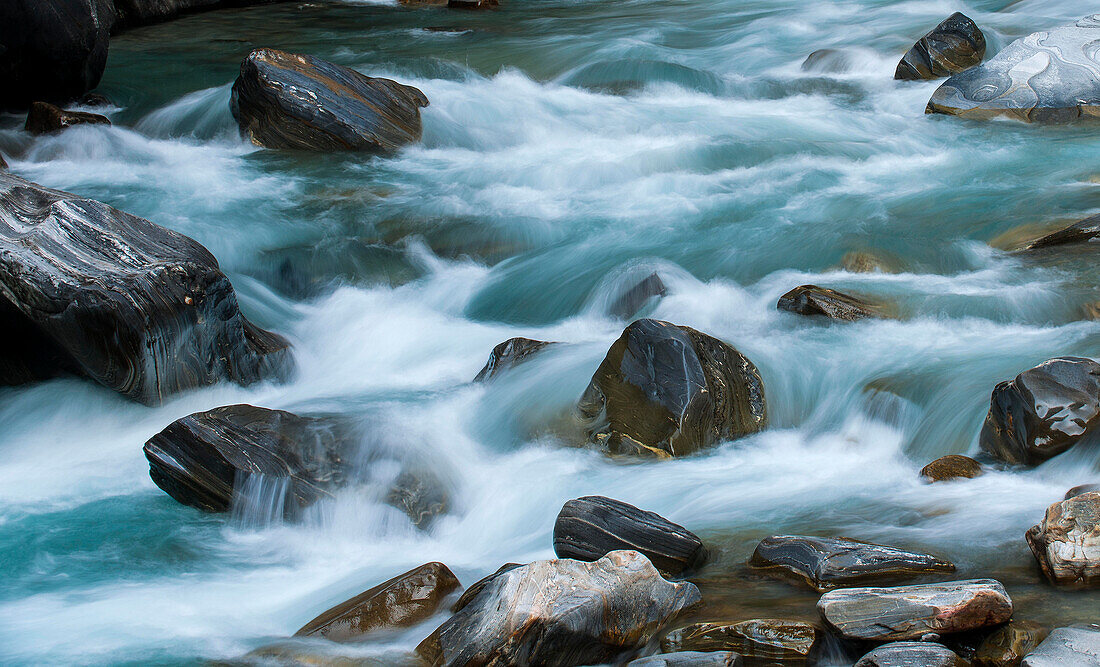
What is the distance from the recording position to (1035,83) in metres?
9.10

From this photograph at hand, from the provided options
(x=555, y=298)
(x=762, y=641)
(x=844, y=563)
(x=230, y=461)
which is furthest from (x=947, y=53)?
(x=762, y=641)

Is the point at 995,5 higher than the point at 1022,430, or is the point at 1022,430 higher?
the point at 995,5

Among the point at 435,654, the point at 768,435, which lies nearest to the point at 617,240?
the point at 768,435

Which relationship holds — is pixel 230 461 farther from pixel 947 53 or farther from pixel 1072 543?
pixel 947 53

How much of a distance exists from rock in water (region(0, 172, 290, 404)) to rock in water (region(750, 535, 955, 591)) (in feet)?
10.5

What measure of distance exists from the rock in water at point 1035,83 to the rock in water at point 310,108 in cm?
504

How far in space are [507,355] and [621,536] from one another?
206cm

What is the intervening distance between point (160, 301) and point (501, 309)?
2209mm

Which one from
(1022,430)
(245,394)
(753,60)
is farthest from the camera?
(753,60)

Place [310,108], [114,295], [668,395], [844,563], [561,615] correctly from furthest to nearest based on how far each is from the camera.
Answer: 1. [310,108]
2. [114,295]
3. [668,395]
4. [844,563]
5. [561,615]

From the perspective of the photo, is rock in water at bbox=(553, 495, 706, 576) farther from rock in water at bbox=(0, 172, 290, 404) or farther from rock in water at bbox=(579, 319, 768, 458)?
rock in water at bbox=(0, 172, 290, 404)

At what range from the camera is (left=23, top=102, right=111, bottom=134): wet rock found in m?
8.97

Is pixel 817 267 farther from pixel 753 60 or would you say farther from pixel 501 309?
pixel 753 60

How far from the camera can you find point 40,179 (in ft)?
A: 26.9
